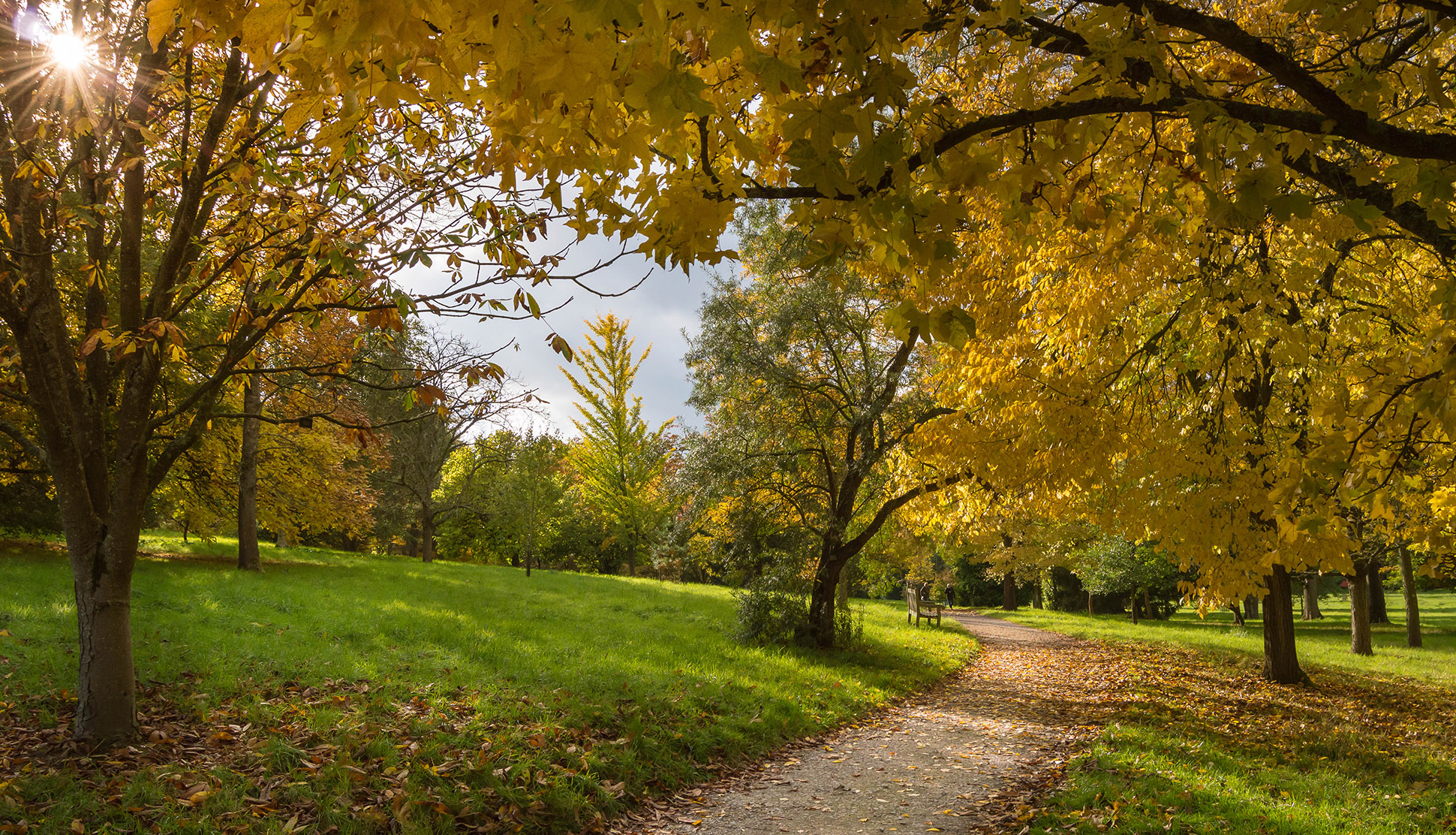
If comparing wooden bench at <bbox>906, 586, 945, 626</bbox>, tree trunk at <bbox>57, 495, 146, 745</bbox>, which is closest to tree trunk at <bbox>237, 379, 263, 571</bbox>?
tree trunk at <bbox>57, 495, 146, 745</bbox>

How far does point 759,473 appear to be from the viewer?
35.8ft

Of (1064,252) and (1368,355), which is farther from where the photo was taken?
(1368,355)

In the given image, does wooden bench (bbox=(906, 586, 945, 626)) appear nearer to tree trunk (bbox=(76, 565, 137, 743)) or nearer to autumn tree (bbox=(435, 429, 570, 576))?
autumn tree (bbox=(435, 429, 570, 576))

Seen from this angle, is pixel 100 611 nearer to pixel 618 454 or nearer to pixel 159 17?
pixel 159 17

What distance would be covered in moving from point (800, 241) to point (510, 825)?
25.5 ft

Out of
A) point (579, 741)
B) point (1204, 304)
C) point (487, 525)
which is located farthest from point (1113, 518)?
point (487, 525)

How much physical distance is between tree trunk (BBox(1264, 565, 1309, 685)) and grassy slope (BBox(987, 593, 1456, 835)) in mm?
375

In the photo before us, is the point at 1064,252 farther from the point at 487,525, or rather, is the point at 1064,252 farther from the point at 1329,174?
the point at 487,525

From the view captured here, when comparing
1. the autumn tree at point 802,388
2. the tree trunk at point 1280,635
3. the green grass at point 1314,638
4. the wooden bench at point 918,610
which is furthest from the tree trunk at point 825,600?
the wooden bench at point 918,610

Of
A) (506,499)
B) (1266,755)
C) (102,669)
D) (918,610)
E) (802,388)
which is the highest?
(802,388)

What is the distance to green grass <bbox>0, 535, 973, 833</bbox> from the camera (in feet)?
13.9

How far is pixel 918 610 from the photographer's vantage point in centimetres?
1841

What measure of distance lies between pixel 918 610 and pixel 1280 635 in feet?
27.4

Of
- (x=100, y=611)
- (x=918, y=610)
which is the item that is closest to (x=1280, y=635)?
(x=918, y=610)
